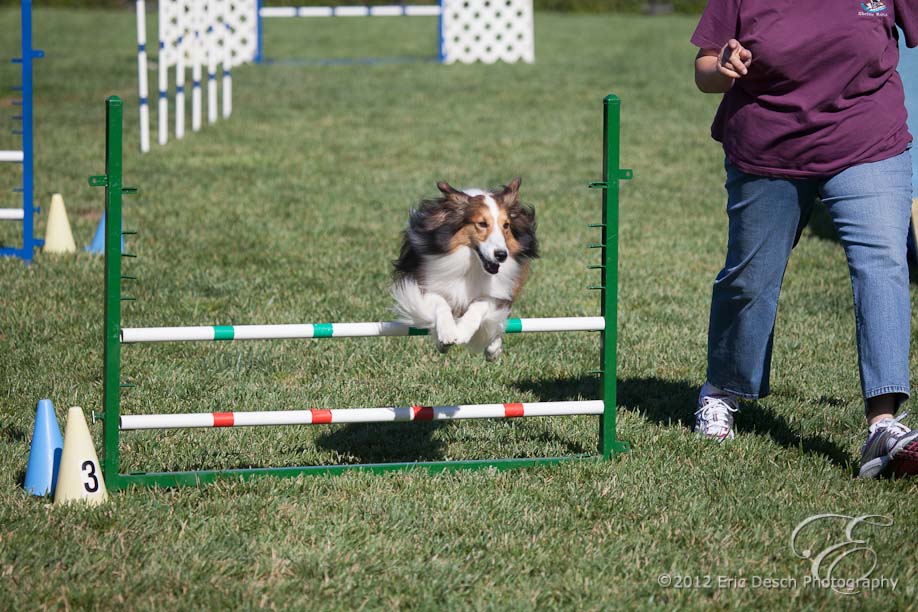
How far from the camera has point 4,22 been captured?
27.2 metres

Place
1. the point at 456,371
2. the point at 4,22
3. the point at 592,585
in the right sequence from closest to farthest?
the point at 592,585, the point at 456,371, the point at 4,22

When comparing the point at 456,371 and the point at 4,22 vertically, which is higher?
the point at 4,22

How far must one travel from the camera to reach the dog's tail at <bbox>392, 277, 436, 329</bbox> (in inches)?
161

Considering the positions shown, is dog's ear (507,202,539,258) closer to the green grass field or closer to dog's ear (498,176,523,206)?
dog's ear (498,176,523,206)

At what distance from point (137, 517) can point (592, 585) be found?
1504 millimetres

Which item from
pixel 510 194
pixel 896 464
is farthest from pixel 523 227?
pixel 896 464

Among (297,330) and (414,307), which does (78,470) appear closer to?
(297,330)

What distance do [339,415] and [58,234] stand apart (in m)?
4.42

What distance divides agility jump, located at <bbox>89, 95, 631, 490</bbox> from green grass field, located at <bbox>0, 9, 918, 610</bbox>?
9 centimetres

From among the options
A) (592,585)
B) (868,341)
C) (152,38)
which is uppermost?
(152,38)

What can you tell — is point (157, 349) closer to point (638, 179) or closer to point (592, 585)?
point (592, 585)

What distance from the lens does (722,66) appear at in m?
4.00

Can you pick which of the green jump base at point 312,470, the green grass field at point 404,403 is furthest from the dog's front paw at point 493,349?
the green jump base at point 312,470

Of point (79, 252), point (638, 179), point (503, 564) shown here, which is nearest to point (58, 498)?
point (503, 564)
